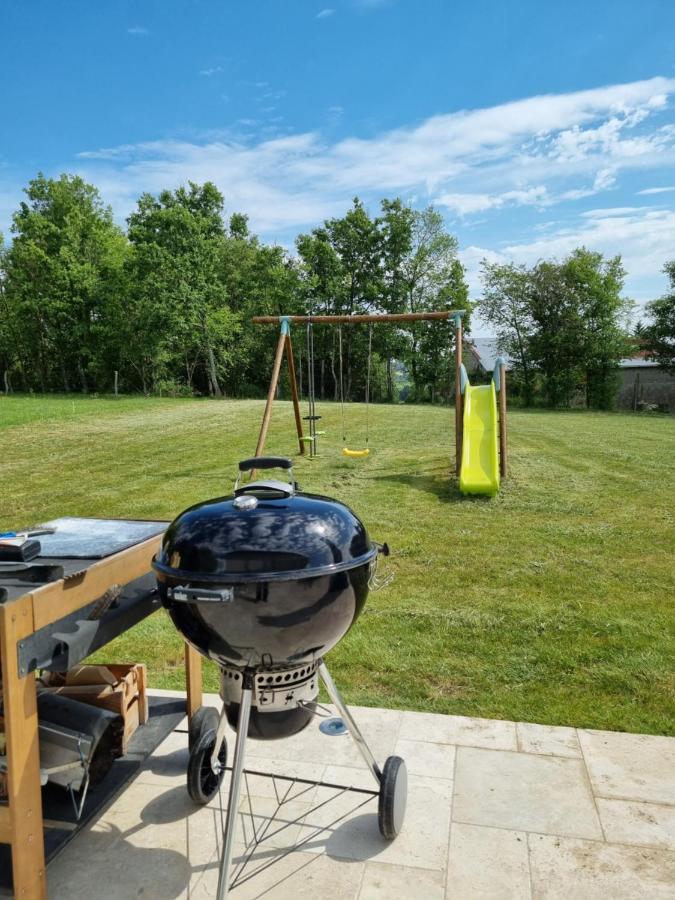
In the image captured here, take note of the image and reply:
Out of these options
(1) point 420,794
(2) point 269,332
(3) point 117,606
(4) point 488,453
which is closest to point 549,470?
(4) point 488,453

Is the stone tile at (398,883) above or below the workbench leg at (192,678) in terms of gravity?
below

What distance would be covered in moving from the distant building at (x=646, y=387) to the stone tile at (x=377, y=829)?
1017 inches

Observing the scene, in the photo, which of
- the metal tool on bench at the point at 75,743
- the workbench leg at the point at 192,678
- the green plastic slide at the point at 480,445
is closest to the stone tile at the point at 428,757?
the workbench leg at the point at 192,678

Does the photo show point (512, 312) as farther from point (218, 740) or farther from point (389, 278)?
point (218, 740)

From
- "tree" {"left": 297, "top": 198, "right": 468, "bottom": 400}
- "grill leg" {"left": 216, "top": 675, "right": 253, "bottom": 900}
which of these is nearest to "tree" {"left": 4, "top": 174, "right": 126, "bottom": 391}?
"tree" {"left": 297, "top": 198, "right": 468, "bottom": 400}

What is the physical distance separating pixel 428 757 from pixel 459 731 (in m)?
0.24

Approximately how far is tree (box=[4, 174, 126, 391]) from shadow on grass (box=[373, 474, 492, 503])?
26079mm

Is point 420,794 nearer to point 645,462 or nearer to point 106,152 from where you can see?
point 645,462

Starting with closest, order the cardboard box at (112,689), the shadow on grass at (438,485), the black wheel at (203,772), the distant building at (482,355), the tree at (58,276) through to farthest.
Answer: the black wheel at (203,772) → the cardboard box at (112,689) → the shadow on grass at (438,485) → the distant building at (482,355) → the tree at (58,276)

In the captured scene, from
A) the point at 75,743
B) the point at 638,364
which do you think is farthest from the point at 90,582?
the point at 638,364

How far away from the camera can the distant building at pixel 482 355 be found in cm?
2906

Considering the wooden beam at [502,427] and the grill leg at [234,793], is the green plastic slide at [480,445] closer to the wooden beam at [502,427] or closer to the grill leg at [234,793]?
the wooden beam at [502,427]

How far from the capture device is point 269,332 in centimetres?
3256

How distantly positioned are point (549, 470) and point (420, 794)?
677 cm
